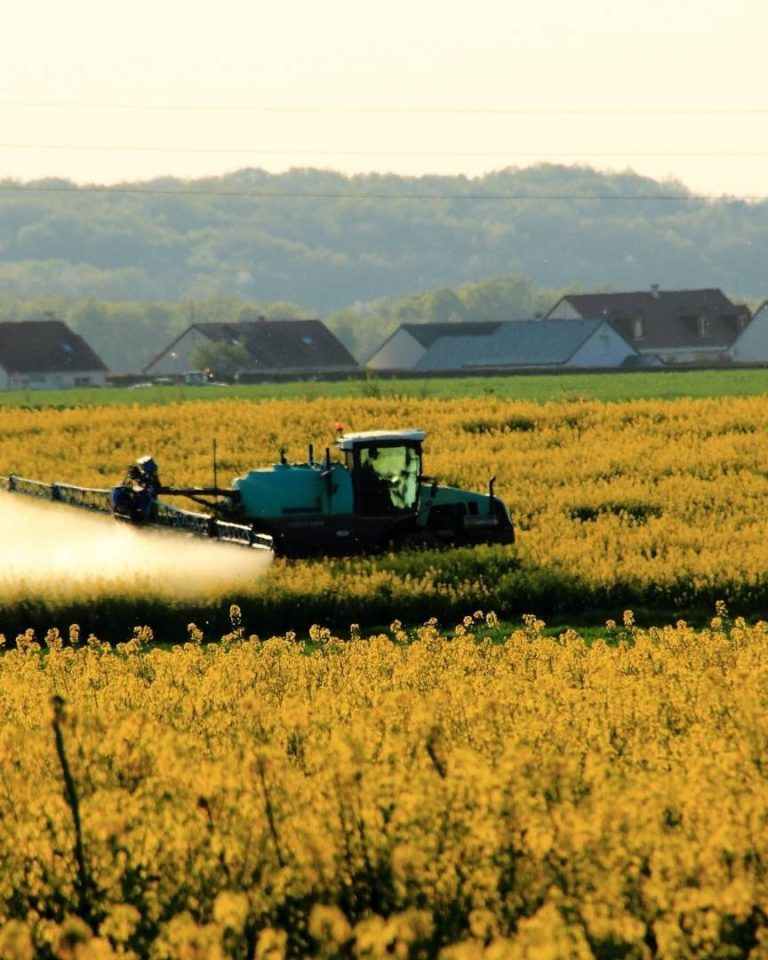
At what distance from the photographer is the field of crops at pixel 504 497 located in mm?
25531

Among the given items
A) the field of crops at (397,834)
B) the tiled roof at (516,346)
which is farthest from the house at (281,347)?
the field of crops at (397,834)

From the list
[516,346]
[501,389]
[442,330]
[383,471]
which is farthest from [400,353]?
[383,471]

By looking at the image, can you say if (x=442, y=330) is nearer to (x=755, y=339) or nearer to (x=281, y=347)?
(x=281, y=347)

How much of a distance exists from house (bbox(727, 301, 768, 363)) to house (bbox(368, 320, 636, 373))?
13368 mm

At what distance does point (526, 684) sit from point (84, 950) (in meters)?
7.76

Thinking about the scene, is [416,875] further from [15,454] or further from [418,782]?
[15,454]

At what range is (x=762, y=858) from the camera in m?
8.78

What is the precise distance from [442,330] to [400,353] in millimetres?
5048

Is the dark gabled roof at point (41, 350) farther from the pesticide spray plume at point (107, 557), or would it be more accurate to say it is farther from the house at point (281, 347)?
the pesticide spray plume at point (107, 557)

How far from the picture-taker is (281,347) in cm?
14150

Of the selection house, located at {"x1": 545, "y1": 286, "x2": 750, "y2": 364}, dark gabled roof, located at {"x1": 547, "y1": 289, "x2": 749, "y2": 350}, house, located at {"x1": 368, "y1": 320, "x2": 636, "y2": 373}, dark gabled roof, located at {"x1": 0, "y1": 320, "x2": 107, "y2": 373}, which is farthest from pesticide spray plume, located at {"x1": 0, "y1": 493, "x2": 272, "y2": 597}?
dark gabled roof, located at {"x1": 547, "y1": 289, "x2": 749, "y2": 350}

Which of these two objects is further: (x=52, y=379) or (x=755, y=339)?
(x=755, y=339)

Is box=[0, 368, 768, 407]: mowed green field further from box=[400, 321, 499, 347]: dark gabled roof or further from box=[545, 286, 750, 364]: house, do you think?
box=[545, 286, 750, 364]: house

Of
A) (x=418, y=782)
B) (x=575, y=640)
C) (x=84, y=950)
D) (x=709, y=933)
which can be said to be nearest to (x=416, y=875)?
(x=418, y=782)
